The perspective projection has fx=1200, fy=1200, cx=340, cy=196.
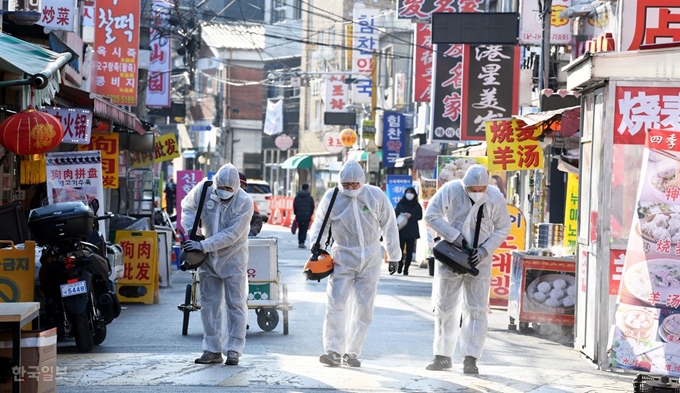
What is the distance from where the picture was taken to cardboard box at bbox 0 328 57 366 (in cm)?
763

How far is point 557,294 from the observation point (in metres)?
14.1

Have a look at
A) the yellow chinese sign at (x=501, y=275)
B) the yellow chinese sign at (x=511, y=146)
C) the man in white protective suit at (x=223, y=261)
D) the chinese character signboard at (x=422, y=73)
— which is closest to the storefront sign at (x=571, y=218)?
the yellow chinese sign at (x=501, y=275)

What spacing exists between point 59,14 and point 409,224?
8.86m

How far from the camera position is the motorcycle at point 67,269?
11.8m

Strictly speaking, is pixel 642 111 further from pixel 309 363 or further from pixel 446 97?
pixel 446 97

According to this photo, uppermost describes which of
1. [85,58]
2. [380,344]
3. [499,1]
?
[499,1]

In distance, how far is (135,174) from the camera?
25703mm

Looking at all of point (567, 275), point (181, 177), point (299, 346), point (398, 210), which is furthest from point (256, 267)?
point (181, 177)

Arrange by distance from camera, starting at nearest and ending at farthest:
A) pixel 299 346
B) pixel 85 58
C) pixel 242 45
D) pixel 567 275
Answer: pixel 299 346, pixel 567 275, pixel 85 58, pixel 242 45

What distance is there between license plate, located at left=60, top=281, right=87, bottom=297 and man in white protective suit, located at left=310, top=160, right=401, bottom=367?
2.34 m

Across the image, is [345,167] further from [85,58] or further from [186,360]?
[85,58]

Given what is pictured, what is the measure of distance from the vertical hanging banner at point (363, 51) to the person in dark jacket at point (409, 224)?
15825 millimetres

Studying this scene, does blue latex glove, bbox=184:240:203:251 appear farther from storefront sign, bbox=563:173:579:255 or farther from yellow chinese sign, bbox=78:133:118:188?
yellow chinese sign, bbox=78:133:118:188

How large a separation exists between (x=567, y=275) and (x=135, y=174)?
1369 centimetres
